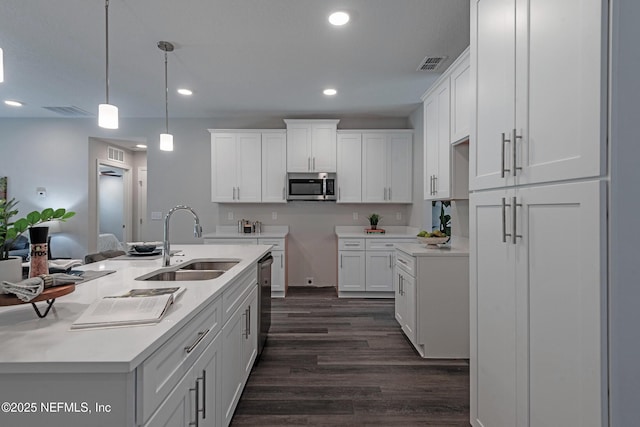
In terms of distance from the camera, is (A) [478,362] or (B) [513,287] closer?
(B) [513,287]

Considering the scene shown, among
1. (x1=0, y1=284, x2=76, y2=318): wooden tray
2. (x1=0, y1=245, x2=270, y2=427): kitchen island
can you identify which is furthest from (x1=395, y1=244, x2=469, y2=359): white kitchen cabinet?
(x1=0, y1=284, x2=76, y2=318): wooden tray

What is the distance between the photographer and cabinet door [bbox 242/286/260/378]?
2153 millimetres

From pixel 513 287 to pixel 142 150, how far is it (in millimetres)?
7908

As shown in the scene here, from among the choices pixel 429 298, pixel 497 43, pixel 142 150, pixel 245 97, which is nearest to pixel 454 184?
pixel 429 298

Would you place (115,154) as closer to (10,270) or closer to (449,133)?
(10,270)

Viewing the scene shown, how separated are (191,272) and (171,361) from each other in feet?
3.80

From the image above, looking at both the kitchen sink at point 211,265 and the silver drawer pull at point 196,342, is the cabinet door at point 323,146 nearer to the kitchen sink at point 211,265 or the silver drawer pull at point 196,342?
the kitchen sink at point 211,265

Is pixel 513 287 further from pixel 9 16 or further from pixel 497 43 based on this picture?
pixel 9 16

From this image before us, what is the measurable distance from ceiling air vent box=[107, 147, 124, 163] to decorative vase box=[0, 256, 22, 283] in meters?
5.78

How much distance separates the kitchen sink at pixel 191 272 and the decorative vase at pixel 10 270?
0.61 meters

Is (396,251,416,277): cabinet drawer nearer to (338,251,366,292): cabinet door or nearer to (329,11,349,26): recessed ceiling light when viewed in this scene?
(338,251,366,292): cabinet door

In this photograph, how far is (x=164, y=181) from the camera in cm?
530

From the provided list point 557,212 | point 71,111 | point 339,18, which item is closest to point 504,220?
point 557,212
